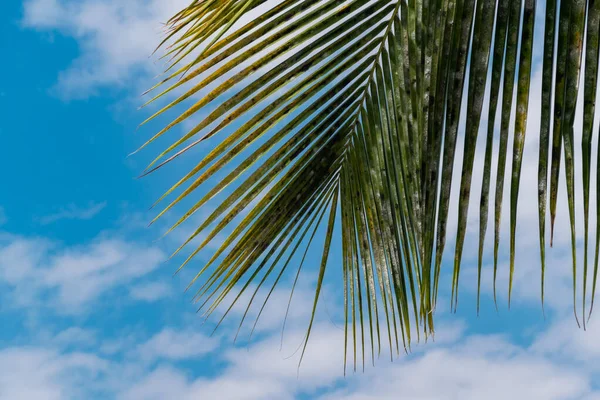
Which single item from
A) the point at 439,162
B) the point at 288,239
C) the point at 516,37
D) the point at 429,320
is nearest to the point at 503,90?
the point at 516,37

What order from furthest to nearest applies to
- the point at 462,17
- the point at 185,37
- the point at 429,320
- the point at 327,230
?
1. the point at 327,230
2. the point at 185,37
3. the point at 429,320
4. the point at 462,17

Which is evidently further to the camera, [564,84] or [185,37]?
[185,37]

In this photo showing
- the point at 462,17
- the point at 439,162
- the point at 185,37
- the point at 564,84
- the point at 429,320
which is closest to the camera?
the point at 564,84

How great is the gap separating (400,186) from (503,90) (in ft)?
1.12

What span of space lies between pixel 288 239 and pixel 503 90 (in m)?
0.67

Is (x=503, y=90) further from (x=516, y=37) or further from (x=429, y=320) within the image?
(x=429, y=320)

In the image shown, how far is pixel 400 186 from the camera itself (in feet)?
4.87

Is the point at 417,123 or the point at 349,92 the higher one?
the point at 349,92

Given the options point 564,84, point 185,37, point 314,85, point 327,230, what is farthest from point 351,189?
point 564,84

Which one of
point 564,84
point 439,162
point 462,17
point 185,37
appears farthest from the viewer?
point 185,37

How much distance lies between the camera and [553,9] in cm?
115

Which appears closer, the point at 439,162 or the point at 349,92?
the point at 439,162

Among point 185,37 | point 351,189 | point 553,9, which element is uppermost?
point 185,37

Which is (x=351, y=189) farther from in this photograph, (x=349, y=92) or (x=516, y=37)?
(x=516, y=37)
